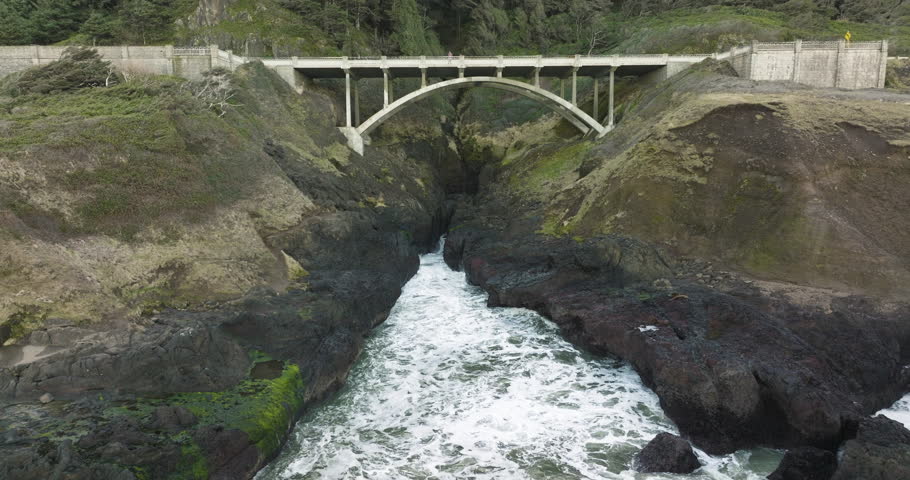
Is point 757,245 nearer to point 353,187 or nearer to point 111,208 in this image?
point 353,187

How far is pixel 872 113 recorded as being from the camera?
83.6 feet

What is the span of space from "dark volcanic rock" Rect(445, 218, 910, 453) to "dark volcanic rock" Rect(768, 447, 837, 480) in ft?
4.71

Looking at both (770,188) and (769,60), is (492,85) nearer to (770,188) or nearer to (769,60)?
(769,60)

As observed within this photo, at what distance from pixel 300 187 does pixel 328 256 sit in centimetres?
657

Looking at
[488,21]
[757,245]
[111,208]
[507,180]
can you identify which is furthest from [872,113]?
[488,21]

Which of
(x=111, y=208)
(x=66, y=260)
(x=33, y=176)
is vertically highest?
(x=33, y=176)

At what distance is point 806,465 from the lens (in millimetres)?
12984

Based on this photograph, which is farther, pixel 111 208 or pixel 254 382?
pixel 111 208

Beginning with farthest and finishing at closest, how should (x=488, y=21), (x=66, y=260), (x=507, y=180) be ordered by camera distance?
1. (x=488, y=21)
2. (x=507, y=180)
3. (x=66, y=260)

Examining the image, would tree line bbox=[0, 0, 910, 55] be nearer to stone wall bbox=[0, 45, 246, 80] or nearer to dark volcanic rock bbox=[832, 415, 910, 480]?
stone wall bbox=[0, 45, 246, 80]

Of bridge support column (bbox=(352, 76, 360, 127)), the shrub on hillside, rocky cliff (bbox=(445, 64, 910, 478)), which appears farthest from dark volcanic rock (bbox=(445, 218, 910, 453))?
the shrub on hillside

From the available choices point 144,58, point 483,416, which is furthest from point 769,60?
point 144,58

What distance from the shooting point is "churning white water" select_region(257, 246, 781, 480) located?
45.7ft

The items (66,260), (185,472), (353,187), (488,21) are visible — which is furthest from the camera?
(488,21)
